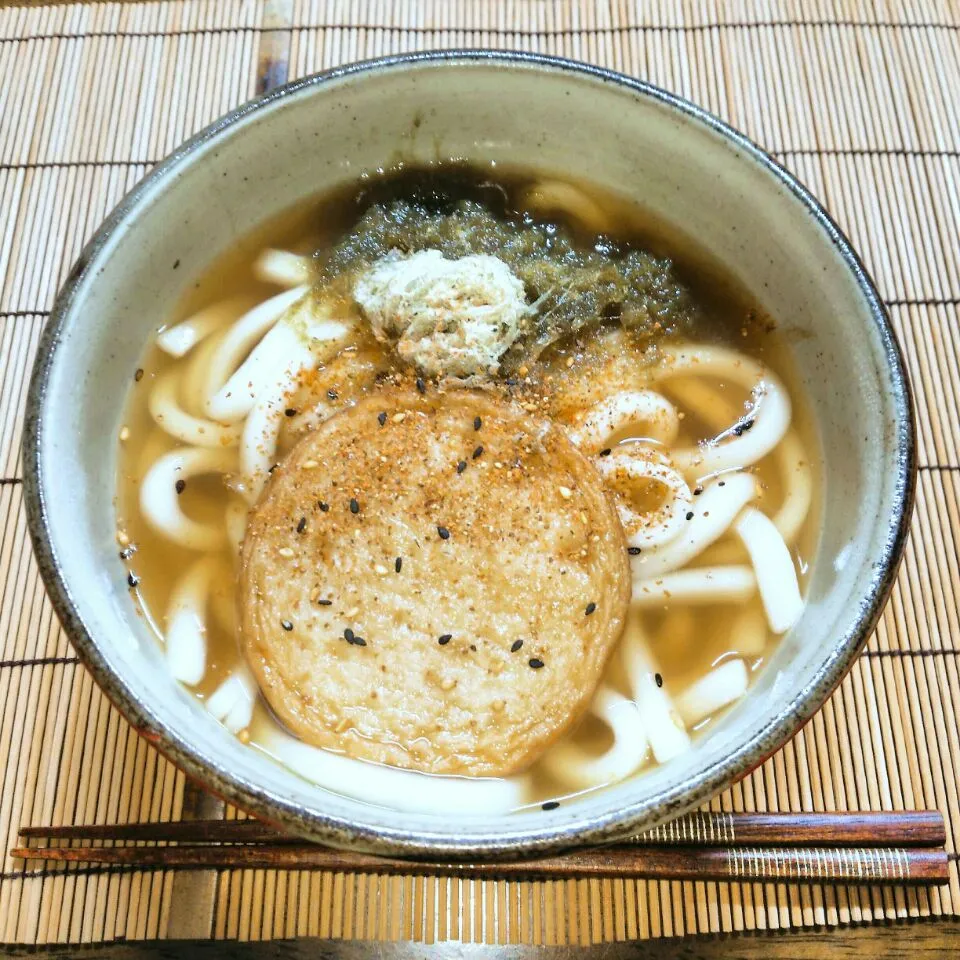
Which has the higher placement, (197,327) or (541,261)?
(541,261)

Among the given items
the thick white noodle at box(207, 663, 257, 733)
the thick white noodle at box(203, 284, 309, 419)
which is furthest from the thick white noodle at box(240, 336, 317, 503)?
the thick white noodle at box(207, 663, 257, 733)

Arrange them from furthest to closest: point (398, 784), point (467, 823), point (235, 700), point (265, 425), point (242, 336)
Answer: point (242, 336), point (265, 425), point (235, 700), point (398, 784), point (467, 823)

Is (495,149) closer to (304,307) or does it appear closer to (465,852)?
(304,307)

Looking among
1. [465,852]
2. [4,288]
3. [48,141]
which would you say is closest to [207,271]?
[4,288]

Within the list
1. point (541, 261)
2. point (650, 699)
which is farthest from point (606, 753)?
point (541, 261)

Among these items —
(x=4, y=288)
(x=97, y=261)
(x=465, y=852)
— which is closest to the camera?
(x=465, y=852)

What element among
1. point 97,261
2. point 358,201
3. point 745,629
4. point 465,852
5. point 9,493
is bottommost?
point 465,852

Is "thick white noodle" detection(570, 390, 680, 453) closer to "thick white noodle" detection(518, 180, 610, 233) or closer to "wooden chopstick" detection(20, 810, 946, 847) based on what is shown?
"thick white noodle" detection(518, 180, 610, 233)

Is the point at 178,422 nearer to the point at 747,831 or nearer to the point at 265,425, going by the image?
the point at 265,425
